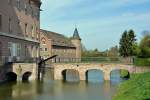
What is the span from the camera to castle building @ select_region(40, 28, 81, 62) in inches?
2451

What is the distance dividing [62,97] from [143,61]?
18.2 meters

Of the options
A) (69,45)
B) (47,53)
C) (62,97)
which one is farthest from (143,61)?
(69,45)

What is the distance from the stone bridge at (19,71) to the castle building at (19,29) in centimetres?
99

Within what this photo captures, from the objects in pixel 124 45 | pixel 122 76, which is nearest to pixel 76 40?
pixel 124 45

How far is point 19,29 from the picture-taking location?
4012cm

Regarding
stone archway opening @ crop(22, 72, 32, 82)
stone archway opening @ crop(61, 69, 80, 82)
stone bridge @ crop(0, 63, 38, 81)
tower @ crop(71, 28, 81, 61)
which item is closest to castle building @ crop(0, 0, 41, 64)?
stone bridge @ crop(0, 63, 38, 81)

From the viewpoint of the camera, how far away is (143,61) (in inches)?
1544

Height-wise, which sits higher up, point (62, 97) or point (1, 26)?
point (1, 26)

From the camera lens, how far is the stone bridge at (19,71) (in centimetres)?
3562

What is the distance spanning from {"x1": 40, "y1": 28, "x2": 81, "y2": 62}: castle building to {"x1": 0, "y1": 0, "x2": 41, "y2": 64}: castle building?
11.0 meters

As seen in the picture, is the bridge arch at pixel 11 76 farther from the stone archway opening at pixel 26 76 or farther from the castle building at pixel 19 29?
the castle building at pixel 19 29

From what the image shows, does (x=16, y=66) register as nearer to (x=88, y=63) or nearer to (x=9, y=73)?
(x=9, y=73)

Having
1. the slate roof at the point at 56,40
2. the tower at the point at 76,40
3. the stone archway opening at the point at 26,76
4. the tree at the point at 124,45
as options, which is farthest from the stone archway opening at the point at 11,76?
the tower at the point at 76,40

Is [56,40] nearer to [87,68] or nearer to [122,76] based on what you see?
[122,76]
